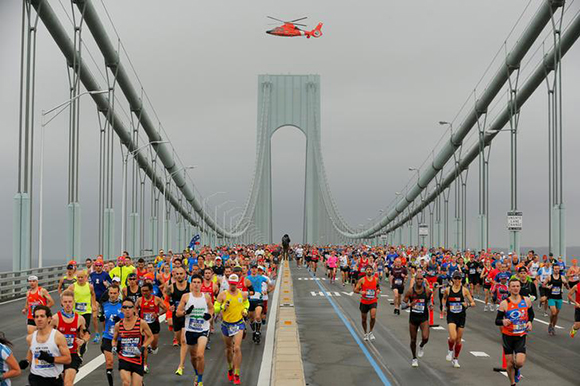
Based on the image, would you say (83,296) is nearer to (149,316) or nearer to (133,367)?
(149,316)

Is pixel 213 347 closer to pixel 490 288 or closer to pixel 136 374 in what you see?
pixel 136 374

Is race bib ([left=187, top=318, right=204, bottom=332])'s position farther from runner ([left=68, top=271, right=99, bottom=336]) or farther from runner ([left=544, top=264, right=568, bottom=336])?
runner ([left=544, top=264, right=568, bottom=336])

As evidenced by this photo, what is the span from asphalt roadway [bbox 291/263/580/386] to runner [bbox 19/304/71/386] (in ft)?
15.5

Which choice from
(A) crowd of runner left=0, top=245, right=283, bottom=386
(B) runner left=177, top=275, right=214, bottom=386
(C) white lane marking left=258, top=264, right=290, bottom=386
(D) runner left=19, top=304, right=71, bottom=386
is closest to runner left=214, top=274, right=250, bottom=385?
(A) crowd of runner left=0, top=245, right=283, bottom=386

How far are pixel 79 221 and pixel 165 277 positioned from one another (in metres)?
19.9

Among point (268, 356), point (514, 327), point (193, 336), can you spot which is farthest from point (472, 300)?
point (193, 336)

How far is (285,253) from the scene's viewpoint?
7538 centimetres

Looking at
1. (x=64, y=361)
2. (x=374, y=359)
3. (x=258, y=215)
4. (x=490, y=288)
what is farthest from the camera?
(x=258, y=215)

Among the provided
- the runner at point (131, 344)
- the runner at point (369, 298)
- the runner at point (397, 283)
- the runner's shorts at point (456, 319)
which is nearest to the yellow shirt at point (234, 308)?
the runner at point (131, 344)

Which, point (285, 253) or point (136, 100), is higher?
point (136, 100)

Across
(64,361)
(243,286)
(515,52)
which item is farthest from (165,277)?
(515,52)

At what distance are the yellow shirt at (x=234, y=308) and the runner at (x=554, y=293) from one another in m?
9.89

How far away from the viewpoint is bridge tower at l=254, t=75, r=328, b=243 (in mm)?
162500

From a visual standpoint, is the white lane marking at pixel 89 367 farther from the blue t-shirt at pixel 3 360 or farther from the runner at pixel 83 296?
the blue t-shirt at pixel 3 360
